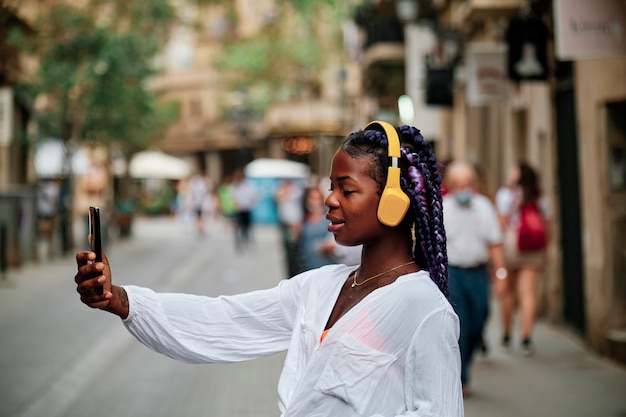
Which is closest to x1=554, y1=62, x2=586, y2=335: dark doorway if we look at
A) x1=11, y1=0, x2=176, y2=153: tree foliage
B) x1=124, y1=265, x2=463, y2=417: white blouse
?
x1=124, y1=265, x2=463, y2=417: white blouse

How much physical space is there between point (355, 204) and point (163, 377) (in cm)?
750

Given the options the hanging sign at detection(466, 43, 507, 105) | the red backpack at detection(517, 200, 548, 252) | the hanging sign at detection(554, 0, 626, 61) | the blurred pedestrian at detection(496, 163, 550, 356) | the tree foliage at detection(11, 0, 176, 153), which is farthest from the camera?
the tree foliage at detection(11, 0, 176, 153)

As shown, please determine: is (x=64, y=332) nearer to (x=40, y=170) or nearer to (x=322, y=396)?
(x=322, y=396)

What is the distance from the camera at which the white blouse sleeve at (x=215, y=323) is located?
3.10m

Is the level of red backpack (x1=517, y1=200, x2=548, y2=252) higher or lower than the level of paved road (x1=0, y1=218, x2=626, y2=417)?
higher

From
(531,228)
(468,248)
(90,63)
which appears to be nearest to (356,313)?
(468,248)

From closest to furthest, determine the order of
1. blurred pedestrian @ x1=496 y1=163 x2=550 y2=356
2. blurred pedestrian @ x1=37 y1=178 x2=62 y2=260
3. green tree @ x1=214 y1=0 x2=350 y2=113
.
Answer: blurred pedestrian @ x1=496 y1=163 x2=550 y2=356 → blurred pedestrian @ x1=37 y1=178 x2=62 y2=260 → green tree @ x1=214 y1=0 x2=350 y2=113

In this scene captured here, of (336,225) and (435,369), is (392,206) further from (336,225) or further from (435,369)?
(435,369)

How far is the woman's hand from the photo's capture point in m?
2.81

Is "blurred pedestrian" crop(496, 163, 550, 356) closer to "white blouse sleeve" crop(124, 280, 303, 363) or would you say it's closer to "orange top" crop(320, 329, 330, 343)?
"white blouse sleeve" crop(124, 280, 303, 363)

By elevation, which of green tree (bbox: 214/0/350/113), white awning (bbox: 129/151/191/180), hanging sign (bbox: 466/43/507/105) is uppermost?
green tree (bbox: 214/0/350/113)

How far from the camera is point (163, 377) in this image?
10062 mm

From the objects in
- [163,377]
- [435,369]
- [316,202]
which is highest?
[316,202]

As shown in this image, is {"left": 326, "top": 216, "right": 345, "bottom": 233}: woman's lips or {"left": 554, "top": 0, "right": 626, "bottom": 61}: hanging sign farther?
{"left": 554, "top": 0, "right": 626, "bottom": 61}: hanging sign
